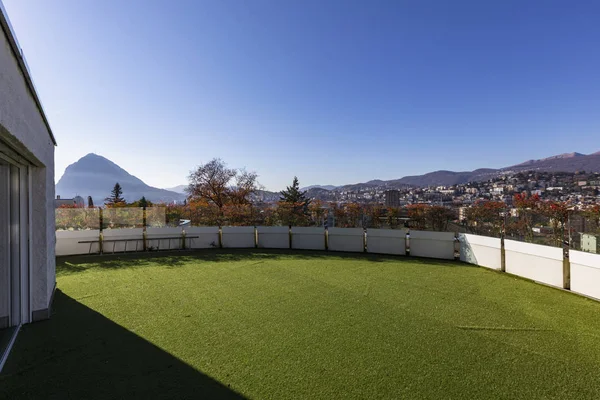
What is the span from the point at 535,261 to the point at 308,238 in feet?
18.7

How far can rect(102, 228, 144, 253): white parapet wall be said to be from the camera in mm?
8594

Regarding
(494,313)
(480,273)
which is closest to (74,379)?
(494,313)

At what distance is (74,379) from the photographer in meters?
2.38

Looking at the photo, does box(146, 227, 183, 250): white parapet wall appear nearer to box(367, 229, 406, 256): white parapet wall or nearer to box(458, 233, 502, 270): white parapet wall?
box(367, 229, 406, 256): white parapet wall

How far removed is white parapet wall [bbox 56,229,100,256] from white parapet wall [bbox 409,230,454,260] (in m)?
9.33

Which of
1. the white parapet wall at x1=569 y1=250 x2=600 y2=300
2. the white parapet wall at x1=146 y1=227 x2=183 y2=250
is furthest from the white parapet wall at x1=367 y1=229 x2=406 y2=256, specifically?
the white parapet wall at x1=146 y1=227 x2=183 y2=250

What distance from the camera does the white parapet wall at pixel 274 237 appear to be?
31.1 feet

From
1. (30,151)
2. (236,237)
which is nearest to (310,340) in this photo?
(30,151)

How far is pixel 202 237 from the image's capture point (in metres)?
9.51

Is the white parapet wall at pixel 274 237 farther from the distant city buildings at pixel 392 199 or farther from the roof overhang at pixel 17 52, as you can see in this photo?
the roof overhang at pixel 17 52

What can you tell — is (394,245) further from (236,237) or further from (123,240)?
(123,240)

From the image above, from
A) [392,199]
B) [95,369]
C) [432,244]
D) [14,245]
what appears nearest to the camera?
[95,369]

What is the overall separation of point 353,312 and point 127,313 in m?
3.12

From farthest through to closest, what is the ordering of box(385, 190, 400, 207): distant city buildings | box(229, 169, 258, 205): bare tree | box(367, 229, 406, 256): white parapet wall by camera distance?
box(229, 169, 258, 205): bare tree, box(385, 190, 400, 207): distant city buildings, box(367, 229, 406, 256): white parapet wall
